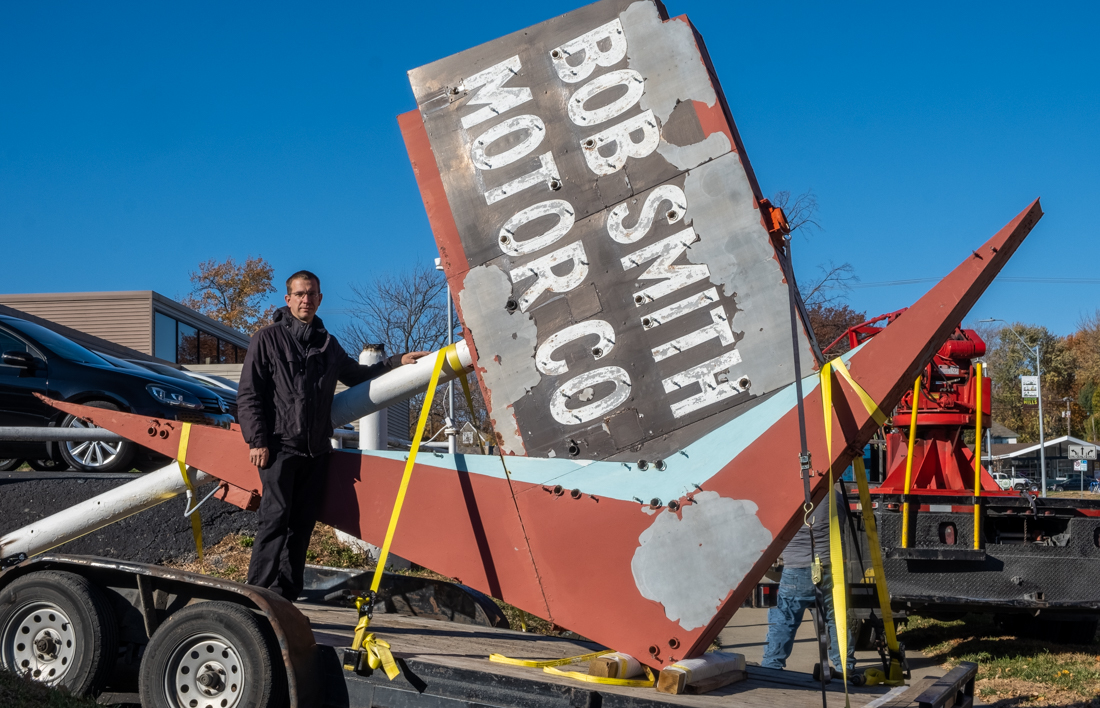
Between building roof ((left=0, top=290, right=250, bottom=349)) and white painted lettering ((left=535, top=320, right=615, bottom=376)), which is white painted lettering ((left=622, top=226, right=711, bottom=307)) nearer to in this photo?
white painted lettering ((left=535, top=320, right=615, bottom=376))

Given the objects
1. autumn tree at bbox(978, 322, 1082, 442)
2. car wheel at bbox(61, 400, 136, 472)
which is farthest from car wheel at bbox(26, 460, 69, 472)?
autumn tree at bbox(978, 322, 1082, 442)

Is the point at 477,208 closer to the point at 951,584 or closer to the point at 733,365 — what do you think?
the point at 733,365

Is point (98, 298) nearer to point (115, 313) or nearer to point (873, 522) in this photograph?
point (115, 313)

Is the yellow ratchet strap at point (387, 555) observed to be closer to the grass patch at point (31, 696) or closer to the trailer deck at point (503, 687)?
the trailer deck at point (503, 687)

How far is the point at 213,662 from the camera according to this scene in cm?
421

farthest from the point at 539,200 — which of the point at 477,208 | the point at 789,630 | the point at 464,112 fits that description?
the point at 789,630

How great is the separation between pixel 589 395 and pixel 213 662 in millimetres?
2070

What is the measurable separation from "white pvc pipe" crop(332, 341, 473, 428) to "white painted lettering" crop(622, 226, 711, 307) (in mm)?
1097

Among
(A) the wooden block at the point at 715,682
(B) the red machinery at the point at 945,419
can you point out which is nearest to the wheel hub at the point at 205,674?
(A) the wooden block at the point at 715,682

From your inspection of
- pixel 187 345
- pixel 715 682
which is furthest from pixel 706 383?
pixel 187 345

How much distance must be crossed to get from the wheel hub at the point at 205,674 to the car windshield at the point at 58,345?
7.24 meters

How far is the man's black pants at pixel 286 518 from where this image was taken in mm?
4762

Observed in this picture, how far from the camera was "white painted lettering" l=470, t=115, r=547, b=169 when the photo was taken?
4527mm

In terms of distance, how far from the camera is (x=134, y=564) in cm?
458
